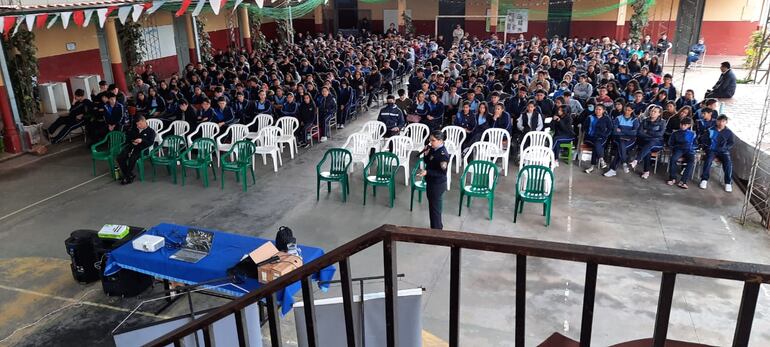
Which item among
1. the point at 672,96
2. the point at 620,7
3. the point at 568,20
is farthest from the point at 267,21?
the point at 672,96

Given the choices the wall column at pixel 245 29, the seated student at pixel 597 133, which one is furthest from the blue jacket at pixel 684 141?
the wall column at pixel 245 29

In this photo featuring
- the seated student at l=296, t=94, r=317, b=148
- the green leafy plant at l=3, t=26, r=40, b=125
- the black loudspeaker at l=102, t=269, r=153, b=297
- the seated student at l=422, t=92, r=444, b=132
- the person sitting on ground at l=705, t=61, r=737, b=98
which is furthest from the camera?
the person sitting on ground at l=705, t=61, r=737, b=98

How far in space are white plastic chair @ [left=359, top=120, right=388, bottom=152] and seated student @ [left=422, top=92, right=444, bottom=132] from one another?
885 millimetres

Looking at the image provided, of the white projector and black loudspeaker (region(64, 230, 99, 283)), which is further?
black loudspeaker (region(64, 230, 99, 283))

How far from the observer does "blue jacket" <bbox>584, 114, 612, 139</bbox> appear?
933 cm

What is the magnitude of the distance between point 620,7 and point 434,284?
21.4m

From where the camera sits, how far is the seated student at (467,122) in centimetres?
973

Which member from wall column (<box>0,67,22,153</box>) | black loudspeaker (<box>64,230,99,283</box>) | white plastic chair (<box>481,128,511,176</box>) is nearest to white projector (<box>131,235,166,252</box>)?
black loudspeaker (<box>64,230,99,283</box>)

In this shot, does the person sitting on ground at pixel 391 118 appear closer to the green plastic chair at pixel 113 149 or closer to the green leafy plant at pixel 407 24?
the green plastic chair at pixel 113 149

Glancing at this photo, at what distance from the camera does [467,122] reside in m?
9.77

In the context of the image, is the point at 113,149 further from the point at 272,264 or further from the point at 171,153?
the point at 272,264

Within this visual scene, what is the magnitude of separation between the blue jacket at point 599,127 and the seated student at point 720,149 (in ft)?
4.69

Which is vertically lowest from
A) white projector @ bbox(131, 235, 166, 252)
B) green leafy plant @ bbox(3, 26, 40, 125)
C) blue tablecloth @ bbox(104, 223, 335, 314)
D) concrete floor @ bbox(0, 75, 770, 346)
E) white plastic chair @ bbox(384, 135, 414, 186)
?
concrete floor @ bbox(0, 75, 770, 346)

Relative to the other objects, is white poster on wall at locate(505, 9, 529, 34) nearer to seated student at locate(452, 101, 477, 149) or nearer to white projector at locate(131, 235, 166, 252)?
seated student at locate(452, 101, 477, 149)
